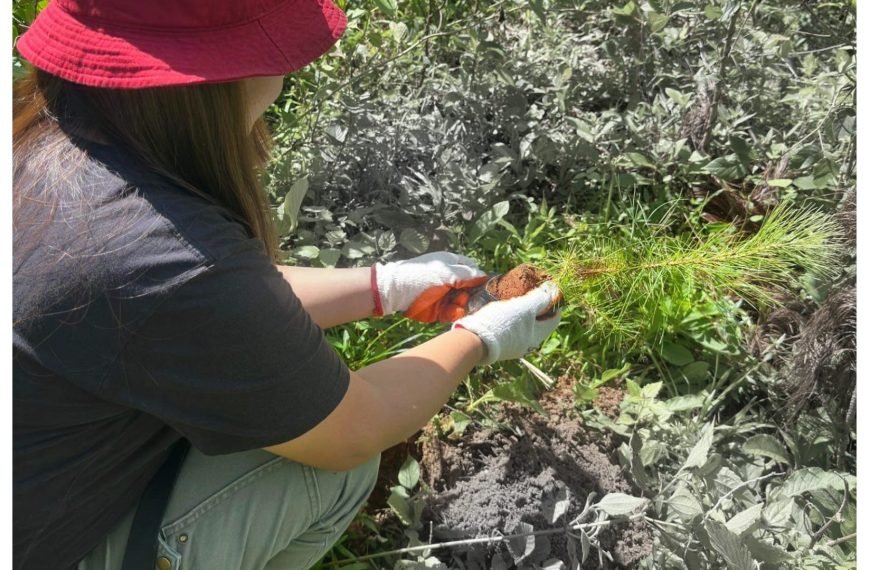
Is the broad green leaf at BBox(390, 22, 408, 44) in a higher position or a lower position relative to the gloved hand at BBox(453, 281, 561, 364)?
higher

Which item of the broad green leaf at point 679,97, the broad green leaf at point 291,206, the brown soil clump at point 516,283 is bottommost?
the brown soil clump at point 516,283

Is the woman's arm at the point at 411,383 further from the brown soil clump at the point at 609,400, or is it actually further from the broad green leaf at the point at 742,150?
the broad green leaf at the point at 742,150

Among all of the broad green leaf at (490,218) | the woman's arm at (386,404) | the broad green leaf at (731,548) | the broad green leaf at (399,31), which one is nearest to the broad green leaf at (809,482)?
the broad green leaf at (731,548)

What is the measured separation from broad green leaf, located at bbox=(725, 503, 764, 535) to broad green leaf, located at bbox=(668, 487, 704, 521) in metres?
0.06

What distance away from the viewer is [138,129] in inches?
41.9

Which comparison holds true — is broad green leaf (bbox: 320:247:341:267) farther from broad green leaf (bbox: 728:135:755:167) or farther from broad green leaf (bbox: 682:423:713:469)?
broad green leaf (bbox: 728:135:755:167)

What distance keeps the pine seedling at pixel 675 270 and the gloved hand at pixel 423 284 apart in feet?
0.69

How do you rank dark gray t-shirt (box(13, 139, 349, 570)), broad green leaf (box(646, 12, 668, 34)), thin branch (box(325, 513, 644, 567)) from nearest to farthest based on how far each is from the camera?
dark gray t-shirt (box(13, 139, 349, 570)) → thin branch (box(325, 513, 644, 567)) → broad green leaf (box(646, 12, 668, 34))

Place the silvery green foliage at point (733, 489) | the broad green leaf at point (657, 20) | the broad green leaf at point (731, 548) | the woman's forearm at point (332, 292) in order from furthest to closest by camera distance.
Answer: the broad green leaf at point (657, 20)
the woman's forearm at point (332, 292)
the silvery green foliage at point (733, 489)
the broad green leaf at point (731, 548)

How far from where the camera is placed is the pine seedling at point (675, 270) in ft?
5.41

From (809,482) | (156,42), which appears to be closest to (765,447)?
(809,482)

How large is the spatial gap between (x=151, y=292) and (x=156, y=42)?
1.01ft

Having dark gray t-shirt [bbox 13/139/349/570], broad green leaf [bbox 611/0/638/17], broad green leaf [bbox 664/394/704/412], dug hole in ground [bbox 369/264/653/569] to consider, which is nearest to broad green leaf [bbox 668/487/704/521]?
dug hole in ground [bbox 369/264/653/569]

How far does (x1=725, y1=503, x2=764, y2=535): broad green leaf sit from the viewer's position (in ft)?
4.22
